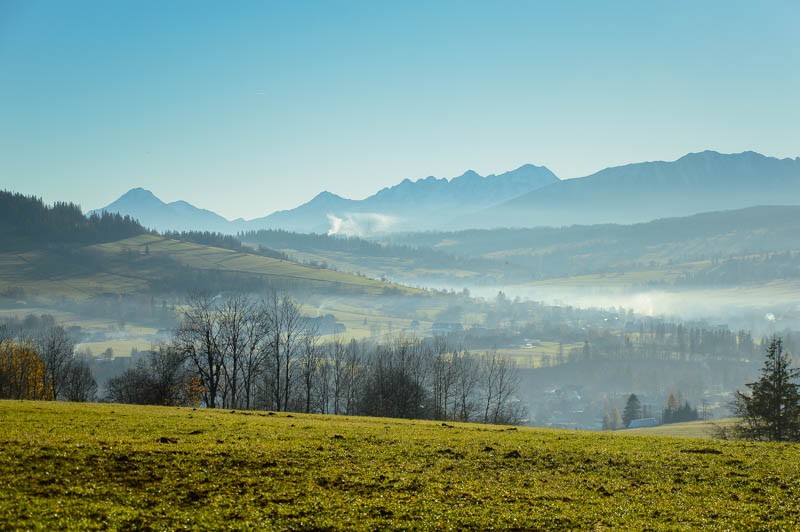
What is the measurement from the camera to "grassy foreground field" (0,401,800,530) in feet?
66.9

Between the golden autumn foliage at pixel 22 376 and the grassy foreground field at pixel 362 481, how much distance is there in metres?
60.3

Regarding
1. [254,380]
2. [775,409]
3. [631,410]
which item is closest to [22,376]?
[254,380]

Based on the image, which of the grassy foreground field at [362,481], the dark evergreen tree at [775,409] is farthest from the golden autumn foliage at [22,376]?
the dark evergreen tree at [775,409]

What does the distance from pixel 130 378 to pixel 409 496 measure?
288 ft

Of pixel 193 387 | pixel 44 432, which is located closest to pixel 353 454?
pixel 44 432

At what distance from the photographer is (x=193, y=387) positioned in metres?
81.3

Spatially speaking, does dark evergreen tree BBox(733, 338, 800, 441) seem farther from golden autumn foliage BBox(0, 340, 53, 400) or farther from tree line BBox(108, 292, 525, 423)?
golden autumn foliage BBox(0, 340, 53, 400)

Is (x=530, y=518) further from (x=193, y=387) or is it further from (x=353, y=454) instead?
(x=193, y=387)

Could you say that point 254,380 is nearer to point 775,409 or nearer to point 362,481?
point 775,409

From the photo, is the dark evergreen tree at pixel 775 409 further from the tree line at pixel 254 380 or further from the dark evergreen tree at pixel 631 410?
the dark evergreen tree at pixel 631 410

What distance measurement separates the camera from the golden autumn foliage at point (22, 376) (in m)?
85.6

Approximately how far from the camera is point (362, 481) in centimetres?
2477

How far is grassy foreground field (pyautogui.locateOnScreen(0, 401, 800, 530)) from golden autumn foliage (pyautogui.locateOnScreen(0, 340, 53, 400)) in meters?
60.3

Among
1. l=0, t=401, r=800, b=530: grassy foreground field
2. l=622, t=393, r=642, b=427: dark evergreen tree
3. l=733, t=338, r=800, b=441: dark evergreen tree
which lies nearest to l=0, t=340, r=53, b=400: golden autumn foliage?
l=0, t=401, r=800, b=530: grassy foreground field
